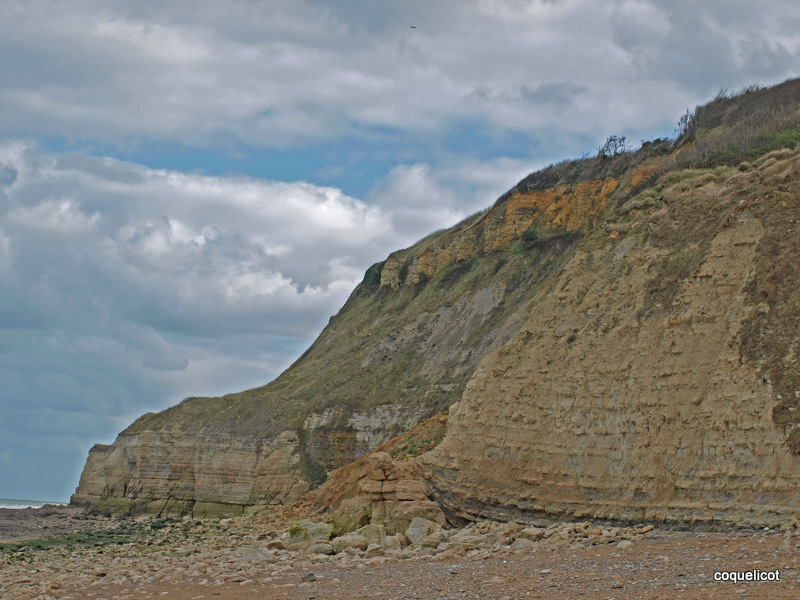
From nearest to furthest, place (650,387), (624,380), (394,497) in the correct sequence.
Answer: (650,387) < (624,380) < (394,497)

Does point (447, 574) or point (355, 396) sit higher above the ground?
point (355, 396)

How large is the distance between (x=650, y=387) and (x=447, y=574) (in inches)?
284

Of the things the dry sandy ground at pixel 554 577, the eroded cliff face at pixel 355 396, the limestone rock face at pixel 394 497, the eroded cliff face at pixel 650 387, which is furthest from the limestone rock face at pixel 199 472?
the dry sandy ground at pixel 554 577

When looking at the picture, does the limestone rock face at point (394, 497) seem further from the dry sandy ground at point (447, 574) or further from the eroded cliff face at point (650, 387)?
the dry sandy ground at point (447, 574)

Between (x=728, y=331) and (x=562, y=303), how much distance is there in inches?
282

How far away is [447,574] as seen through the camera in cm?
1661

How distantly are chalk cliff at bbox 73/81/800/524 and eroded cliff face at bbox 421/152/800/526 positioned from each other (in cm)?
5

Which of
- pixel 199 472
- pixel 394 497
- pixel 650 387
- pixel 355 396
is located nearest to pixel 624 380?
pixel 650 387

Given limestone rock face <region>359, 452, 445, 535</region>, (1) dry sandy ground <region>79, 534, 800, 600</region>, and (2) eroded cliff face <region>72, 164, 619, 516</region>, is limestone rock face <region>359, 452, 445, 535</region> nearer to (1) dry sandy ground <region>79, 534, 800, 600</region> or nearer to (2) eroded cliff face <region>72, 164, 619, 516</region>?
(1) dry sandy ground <region>79, 534, 800, 600</region>

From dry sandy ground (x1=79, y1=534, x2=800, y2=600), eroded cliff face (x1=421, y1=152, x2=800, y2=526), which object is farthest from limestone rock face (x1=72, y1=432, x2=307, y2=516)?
dry sandy ground (x1=79, y1=534, x2=800, y2=600)

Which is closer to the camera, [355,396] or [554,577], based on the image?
[554,577]

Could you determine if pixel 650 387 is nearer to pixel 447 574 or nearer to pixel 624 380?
pixel 624 380

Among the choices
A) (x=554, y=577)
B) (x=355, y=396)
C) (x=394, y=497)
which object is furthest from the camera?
(x=355, y=396)

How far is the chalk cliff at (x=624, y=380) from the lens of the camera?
17.9 m
